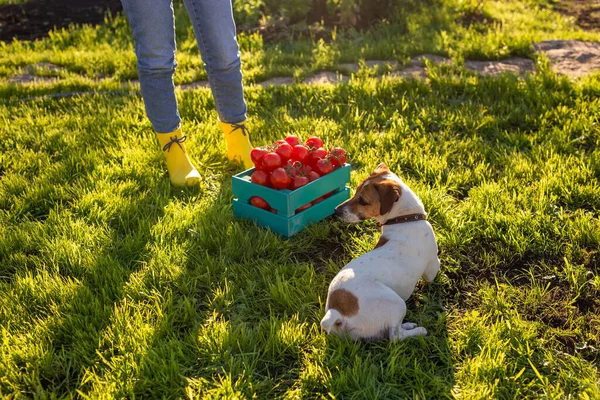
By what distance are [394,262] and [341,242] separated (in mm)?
775

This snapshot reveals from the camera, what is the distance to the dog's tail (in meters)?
2.46

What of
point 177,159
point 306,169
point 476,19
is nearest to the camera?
point 306,169

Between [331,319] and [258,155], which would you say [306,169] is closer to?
[258,155]

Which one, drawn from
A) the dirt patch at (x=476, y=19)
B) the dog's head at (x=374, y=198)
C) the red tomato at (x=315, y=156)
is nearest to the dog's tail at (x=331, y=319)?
the dog's head at (x=374, y=198)

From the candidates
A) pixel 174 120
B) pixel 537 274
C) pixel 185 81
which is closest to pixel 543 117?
pixel 537 274

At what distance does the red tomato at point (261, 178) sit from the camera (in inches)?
136

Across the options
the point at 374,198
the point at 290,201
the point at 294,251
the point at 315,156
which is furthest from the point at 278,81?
the point at 374,198

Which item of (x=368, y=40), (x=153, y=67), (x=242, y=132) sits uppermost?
(x=153, y=67)

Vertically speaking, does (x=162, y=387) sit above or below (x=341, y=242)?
above

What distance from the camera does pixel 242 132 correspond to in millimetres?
4254

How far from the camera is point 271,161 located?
3453 mm

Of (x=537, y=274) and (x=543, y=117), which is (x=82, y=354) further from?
(x=543, y=117)

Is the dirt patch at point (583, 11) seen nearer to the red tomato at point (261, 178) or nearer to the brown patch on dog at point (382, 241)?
the red tomato at point (261, 178)

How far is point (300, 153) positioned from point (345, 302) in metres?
1.34
